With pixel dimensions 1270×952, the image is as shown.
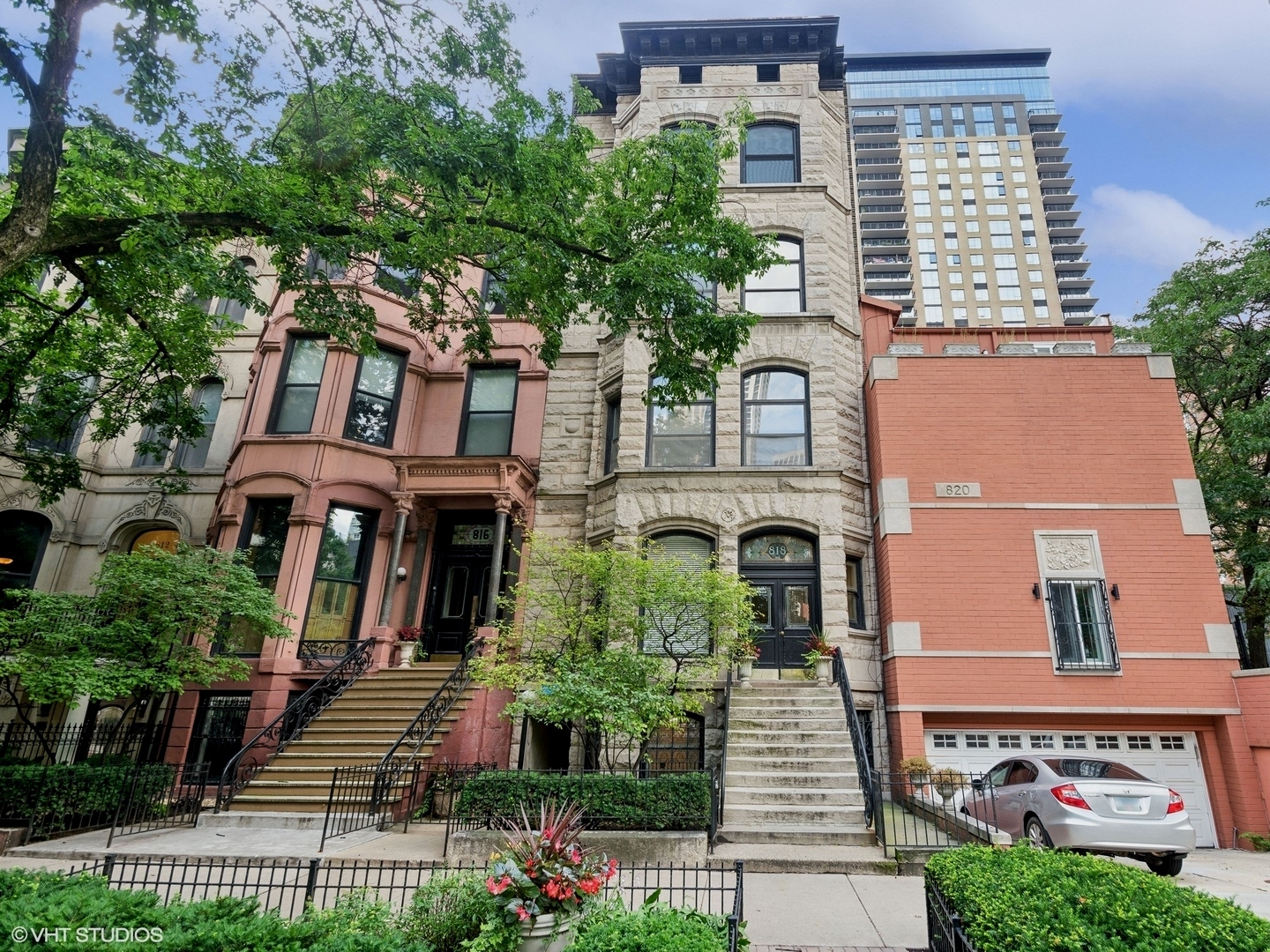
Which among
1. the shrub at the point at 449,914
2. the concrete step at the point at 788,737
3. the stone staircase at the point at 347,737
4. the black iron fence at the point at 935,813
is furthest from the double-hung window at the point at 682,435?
the shrub at the point at 449,914

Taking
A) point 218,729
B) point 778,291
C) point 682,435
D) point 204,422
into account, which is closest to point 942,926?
point 682,435

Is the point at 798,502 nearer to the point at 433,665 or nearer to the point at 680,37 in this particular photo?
the point at 433,665

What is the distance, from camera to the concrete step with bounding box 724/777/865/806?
877 cm

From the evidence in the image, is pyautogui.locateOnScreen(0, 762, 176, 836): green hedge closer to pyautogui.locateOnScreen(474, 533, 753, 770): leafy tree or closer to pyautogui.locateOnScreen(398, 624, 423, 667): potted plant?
pyautogui.locateOnScreen(398, 624, 423, 667): potted plant

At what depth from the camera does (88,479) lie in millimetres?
16406

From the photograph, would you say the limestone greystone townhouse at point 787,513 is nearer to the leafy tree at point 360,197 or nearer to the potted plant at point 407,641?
the potted plant at point 407,641

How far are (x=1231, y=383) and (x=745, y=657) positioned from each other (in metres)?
13.8

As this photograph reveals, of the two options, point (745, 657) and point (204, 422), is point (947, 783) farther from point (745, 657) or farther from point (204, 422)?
point (204, 422)

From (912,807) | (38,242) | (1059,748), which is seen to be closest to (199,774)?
(38,242)

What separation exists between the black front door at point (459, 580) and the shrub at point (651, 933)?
407 inches

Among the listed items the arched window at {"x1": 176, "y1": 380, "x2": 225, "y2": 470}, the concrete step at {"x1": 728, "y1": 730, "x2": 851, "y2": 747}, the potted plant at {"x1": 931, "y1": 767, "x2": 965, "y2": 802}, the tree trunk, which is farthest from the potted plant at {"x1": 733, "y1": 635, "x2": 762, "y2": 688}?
the arched window at {"x1": 176, "y1": 380, "x2": 225, "y2": 470}

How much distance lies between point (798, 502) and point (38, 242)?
460 inches

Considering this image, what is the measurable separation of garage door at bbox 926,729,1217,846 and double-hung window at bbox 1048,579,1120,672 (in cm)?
125

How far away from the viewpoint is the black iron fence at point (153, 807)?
861cm
